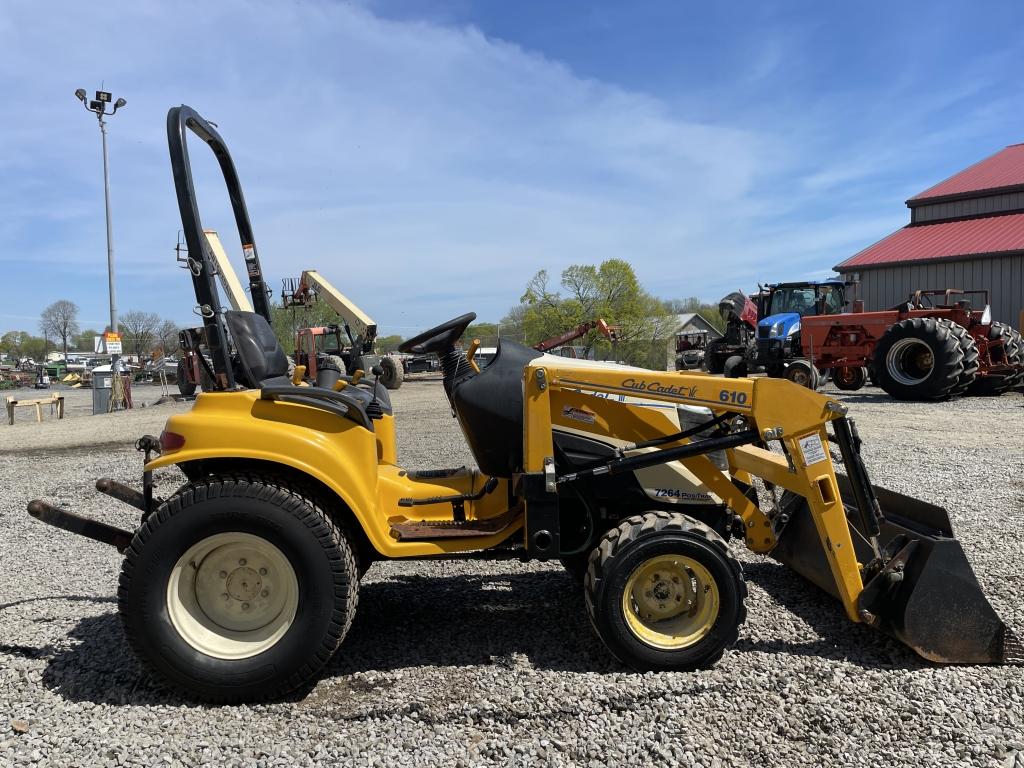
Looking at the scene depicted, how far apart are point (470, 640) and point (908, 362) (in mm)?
12045

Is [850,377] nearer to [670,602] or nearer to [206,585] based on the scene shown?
[670,602]

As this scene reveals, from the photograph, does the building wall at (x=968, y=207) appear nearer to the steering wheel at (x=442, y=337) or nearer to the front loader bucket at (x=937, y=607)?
the front loader bucket at (x=937, y=607)

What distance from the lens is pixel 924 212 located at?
2770 cm

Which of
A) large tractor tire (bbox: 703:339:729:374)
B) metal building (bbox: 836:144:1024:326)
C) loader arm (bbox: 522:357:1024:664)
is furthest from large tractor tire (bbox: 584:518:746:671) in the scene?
metal building (bbox: 836:144:1024:326)

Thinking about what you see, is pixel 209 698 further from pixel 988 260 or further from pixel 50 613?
pixel 988 260

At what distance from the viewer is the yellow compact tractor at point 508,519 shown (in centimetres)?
286

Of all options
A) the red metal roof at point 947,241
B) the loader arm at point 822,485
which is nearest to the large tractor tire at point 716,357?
the red metal roof at point 947,241

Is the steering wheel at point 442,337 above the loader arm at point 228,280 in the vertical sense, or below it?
below

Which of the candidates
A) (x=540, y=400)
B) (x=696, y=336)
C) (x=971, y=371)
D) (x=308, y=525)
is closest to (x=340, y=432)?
(x=308, y=525)

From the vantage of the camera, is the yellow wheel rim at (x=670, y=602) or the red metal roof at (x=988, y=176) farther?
the red metal roof at (x=988, y=176)

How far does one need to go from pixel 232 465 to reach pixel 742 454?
8.12 ft

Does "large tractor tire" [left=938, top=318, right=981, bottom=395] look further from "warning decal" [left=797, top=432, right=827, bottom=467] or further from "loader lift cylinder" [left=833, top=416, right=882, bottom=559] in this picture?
"warning decal" [left=797, top=432, right=827, bottom=467]

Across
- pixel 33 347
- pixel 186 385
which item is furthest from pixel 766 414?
pixel 33 347

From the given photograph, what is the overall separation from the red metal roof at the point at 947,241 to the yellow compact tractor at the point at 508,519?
24664 millimetres
